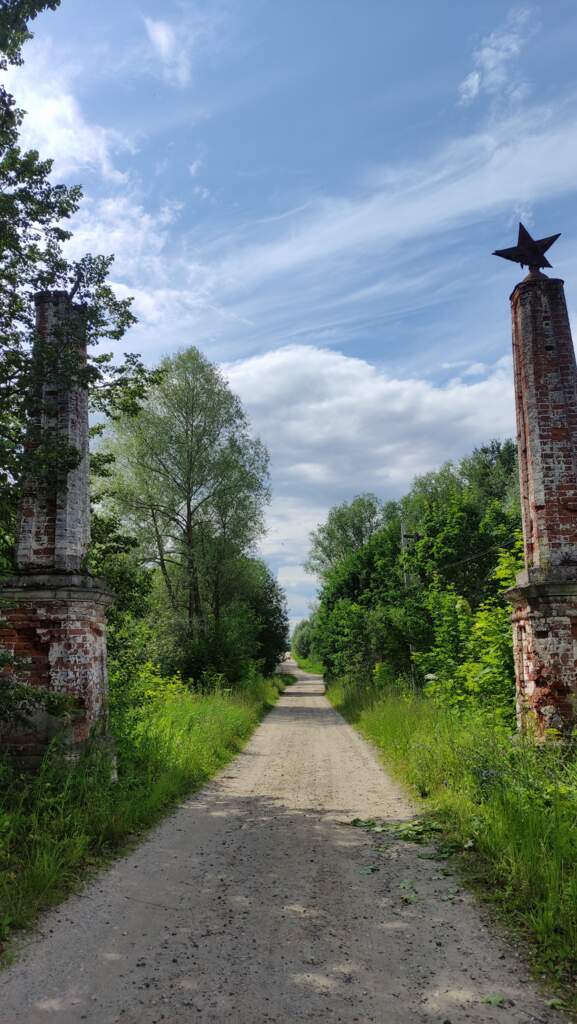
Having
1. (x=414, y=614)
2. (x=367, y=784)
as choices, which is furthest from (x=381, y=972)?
(x=414, y=614)

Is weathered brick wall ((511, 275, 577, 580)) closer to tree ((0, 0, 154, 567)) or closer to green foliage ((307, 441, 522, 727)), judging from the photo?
green foliage ((307, 441, 522, 727))

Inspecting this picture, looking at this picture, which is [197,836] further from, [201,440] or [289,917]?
[201,440]

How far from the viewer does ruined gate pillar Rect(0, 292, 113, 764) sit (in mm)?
6867

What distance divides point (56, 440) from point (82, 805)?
13.0 ft

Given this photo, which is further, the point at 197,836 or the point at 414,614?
the point at 414,614

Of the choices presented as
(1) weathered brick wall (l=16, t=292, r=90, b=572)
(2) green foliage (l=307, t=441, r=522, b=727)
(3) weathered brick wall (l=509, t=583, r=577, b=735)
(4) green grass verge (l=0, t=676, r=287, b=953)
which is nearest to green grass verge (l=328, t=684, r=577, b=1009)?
(3) weathered brick wall (l=509, t=583, r=577, b=735)

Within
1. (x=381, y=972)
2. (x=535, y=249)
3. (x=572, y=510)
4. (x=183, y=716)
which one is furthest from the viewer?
(x=183, y=716)

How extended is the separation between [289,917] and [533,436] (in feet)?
19.5

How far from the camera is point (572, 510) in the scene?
295 inches

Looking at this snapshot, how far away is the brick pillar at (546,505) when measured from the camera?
711cm

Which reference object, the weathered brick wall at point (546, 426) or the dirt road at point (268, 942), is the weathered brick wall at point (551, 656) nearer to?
the weathered brick wall at point (546, 426)

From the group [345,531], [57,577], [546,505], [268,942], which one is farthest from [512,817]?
[345,531]

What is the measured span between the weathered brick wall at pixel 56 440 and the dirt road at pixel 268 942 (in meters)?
3.34

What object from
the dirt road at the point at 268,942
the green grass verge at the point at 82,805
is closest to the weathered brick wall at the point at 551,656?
the dirt road at the point at 268,942
